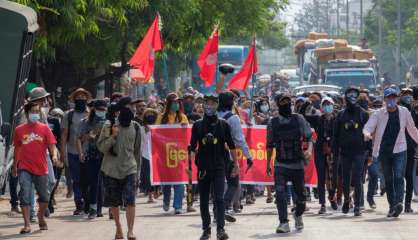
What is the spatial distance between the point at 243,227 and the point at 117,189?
7.34ft

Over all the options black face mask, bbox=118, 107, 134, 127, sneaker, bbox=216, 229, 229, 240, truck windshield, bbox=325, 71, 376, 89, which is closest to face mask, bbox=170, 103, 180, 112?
black face mask, bbox=118, 107, 134, 127

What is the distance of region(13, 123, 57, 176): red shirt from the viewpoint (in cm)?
1692

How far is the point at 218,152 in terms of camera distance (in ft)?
51.8

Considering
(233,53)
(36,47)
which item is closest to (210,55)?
(36,47)

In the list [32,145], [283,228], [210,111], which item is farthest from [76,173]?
[210,111]

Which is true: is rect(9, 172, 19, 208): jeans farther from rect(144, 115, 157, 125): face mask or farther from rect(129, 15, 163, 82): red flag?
rect(129, 15, 163, 82): red flag

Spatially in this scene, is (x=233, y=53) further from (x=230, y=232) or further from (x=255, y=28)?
(x=230, y=232)

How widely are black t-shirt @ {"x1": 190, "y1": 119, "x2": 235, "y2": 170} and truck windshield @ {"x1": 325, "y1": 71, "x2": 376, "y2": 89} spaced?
36.3 metres

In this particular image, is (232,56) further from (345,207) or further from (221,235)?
(221,235)

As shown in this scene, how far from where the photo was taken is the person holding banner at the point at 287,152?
16672mm

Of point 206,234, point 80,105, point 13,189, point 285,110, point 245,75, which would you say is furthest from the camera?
point 245,75

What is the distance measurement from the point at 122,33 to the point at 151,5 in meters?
1.67

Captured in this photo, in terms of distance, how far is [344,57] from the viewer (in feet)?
194

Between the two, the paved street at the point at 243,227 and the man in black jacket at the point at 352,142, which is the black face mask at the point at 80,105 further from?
the man in black jacket at the point at 352,142
